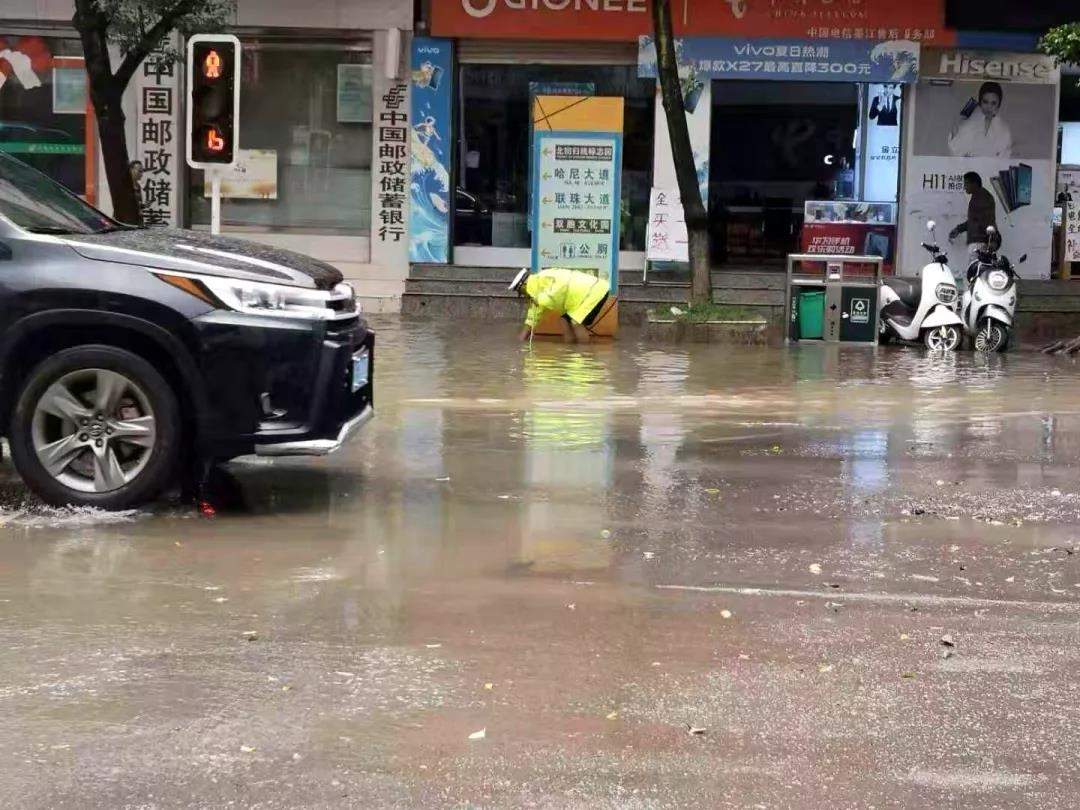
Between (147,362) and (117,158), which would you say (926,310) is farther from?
(147,362)

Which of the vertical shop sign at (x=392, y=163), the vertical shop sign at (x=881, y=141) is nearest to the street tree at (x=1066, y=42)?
the vertical shop sign at (x=881, y=141)

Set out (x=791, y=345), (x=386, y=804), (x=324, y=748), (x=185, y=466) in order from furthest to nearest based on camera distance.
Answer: (x=791, y=345)
(x=185, y=466)
(x=324, y=748)
(x=386, y=804)

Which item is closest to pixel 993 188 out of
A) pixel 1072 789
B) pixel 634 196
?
pixel 634 196

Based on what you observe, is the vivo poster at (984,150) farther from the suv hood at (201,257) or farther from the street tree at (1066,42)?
the suv hood at (201,257)

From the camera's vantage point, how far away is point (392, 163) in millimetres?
20109

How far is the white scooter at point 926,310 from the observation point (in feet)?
53.1

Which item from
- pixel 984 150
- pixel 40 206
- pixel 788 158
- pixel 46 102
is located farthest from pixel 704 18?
pixel 40 206

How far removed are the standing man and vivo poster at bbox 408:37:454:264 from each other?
274 inches

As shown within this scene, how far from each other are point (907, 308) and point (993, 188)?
4326 mm

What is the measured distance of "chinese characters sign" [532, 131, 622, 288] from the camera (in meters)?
17.0

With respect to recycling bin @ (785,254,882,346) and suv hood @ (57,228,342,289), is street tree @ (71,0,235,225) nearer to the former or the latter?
recycling bin @ (785,254,882,346)

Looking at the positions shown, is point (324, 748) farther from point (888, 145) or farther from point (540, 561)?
point (888, 145)

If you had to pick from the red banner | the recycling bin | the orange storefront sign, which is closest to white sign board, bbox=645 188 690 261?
the red banner

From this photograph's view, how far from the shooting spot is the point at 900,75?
64.4 feet
